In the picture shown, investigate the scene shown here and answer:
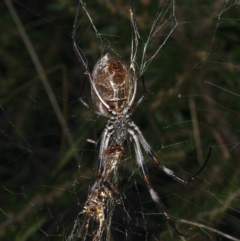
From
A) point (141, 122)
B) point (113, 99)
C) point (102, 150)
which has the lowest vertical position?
point (141, 122)

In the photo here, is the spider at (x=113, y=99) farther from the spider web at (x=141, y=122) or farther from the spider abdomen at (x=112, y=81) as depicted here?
the spider web at (x=141, y=122)

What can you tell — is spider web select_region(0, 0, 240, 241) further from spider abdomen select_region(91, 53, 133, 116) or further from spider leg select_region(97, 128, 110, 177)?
spider abdomen select_region(91, 53, 133, 116)

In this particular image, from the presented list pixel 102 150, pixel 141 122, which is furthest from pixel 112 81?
pixel 141 122

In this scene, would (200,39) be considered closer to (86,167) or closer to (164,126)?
(164,126)

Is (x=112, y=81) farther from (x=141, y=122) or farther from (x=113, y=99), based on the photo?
(x=141, y=122)

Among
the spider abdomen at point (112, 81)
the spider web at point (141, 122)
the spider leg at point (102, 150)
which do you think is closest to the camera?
the spider abdomen at point (112, 81)

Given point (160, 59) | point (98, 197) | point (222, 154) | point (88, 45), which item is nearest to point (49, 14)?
point (88, 45)

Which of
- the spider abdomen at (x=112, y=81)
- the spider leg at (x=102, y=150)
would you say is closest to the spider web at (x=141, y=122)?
the spider leg at (x=102, y=150)

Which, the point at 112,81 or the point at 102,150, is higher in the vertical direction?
the point at 112,81
